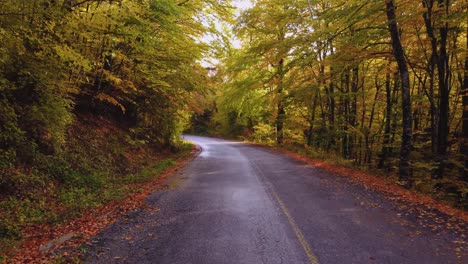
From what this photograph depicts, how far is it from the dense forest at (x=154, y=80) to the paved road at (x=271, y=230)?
7.36 ft

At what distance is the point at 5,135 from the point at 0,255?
11.5 ft

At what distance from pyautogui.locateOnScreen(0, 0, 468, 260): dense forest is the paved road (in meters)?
2.24

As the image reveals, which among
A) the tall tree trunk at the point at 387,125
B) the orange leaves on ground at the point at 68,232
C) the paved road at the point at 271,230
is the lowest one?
the orange leaves on ground at the point at 68,232

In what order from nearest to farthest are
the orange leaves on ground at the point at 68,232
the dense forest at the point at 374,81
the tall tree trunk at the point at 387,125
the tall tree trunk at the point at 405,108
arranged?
1. the orange leaves on ground at the point at 68,232
2. the tall tree trunk at the point at 405,108
3. the dense forest at the point at 374,81
4. the tall tree trunk at the point at 387,125

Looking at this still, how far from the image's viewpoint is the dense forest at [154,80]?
7.49 meters

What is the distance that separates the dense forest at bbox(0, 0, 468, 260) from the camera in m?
7.49

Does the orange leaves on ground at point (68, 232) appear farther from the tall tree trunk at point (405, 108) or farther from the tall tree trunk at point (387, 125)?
the tall tree trunk at point (387, 125)

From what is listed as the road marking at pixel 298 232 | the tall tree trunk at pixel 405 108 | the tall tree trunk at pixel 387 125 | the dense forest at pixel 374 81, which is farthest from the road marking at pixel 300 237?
the tall tree trunk at pixel 387 125

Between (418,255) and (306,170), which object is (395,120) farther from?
(418,255)

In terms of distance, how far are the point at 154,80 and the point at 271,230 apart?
31.6 ft

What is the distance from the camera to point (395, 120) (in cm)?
1753

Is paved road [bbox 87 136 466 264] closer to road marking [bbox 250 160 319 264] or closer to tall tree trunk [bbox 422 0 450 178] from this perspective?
road marking [bbox 250 160 319 264]

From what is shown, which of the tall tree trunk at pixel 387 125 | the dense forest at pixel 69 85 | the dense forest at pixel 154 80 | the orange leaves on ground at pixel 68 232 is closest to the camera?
the orange leaves on ground at pixel 68 232

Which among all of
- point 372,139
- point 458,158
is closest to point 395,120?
point 372,139
